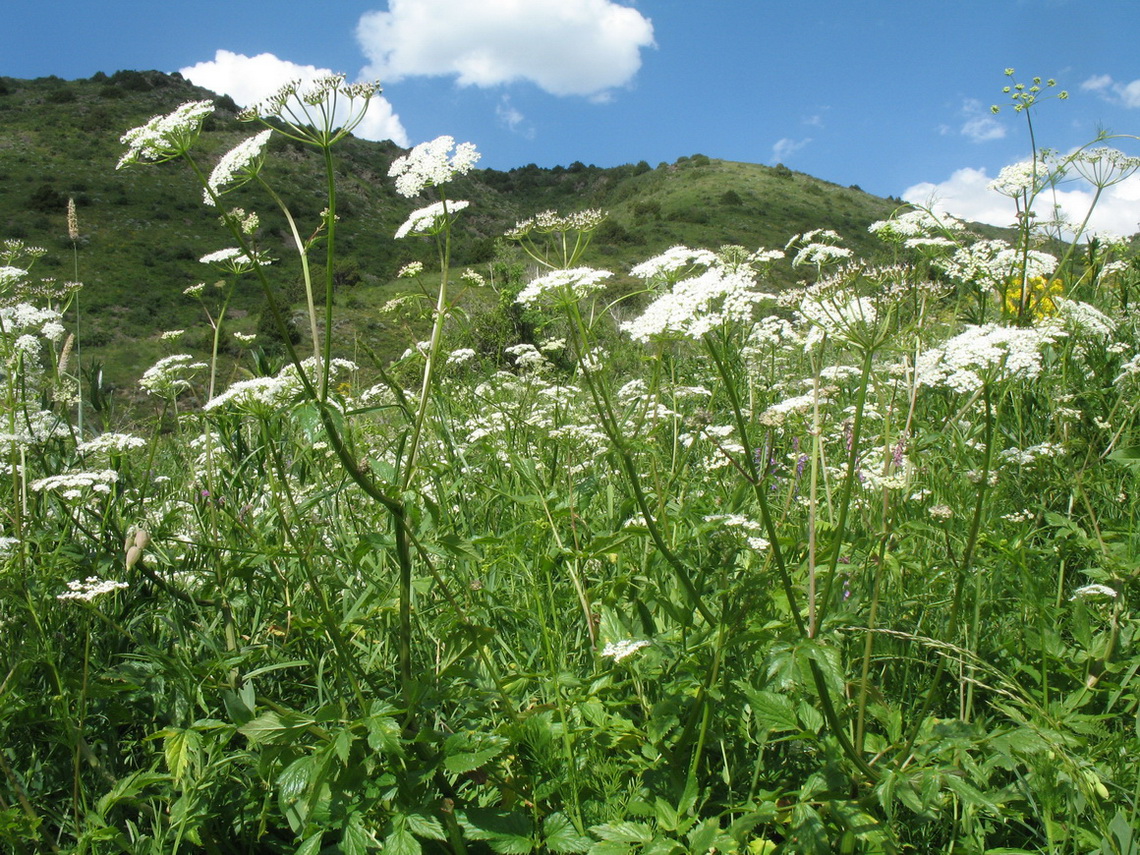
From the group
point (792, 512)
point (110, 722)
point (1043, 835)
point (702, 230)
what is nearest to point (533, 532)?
point (792, 512)

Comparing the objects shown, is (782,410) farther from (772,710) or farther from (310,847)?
(310,847)

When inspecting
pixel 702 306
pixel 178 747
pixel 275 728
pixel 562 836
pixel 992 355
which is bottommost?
pixel 562 836

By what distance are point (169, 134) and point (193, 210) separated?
8733 centimetres

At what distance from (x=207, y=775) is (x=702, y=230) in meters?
82.1

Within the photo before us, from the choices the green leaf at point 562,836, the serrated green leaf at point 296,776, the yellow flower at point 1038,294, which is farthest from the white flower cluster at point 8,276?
the yellow flower at point 1038,294

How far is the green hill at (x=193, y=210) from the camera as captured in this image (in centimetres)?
5347

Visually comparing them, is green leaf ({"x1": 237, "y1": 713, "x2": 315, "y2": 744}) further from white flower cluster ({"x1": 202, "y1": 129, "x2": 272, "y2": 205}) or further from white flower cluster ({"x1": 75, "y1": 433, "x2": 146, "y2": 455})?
white flower cluster ({"x1": 75, "y1": 433, "x2": 146, "y2": 455})

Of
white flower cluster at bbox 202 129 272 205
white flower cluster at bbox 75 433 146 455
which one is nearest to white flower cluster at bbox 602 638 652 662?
white flower cluster at bbox 202 129 272 205

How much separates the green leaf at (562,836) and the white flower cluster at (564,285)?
1.39 m

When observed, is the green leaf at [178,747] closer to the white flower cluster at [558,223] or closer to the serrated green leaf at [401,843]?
the serrated green leaf at [401,843]

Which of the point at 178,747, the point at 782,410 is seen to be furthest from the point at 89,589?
the point at 782,410

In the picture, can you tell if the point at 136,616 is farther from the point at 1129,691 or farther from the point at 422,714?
the point at 1129,691

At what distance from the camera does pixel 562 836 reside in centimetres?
166

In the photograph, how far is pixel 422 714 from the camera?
191 centimetres
